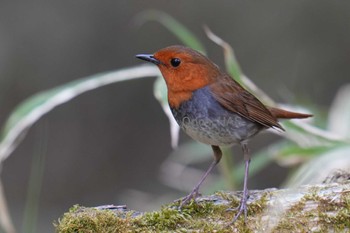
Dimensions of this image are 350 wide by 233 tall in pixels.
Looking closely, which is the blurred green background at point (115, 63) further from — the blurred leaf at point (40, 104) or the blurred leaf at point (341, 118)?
the blurred leaf at point (40, 104)

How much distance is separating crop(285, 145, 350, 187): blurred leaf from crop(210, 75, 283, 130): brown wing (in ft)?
0.95

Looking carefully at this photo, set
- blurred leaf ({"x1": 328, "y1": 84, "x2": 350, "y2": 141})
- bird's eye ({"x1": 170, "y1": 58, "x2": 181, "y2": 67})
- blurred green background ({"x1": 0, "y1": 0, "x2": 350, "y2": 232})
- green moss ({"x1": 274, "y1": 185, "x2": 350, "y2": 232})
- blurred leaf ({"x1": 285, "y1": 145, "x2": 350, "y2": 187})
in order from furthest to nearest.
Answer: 1. blurred green background ({"x1": 0, "y1": 0, "x2": 350, "y2": 232})
2. blurred leaf ({"x1": 328, "y1": 84, "x2": 350, "y2": 141})
3. bird's eye ({"x1": 170, "y1": 58, "x2": 181, "y2": 67})
4. blurred leaf ({"x1": 285, "y1": 145, "x2": 350, "y2": 187})
5. green moss ({"x1": 274, "y1": 185, "x2": 350, "y2": 232})

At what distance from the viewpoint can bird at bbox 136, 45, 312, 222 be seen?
3.84m

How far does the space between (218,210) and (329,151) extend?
0.79m

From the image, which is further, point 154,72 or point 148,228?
point 154,72

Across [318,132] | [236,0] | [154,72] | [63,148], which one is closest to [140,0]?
[236,0]

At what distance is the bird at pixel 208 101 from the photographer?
3.84m

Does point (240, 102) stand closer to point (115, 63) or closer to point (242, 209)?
point (242, 209)

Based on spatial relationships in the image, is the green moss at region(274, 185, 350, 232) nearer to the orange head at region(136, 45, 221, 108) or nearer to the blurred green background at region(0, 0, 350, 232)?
the orange head at region(136, 45, 221, 108)

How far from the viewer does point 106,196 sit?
293 inches

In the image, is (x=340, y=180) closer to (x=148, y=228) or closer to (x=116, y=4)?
(x=148, y=228)

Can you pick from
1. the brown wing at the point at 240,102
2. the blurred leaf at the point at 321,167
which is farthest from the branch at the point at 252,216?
the brown wing at the point at 240,102

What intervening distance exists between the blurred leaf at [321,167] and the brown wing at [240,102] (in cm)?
29

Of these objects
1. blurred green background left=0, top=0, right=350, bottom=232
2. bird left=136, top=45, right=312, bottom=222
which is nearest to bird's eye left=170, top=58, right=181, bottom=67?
bird left=136, top=45, right=312, bottom=222
